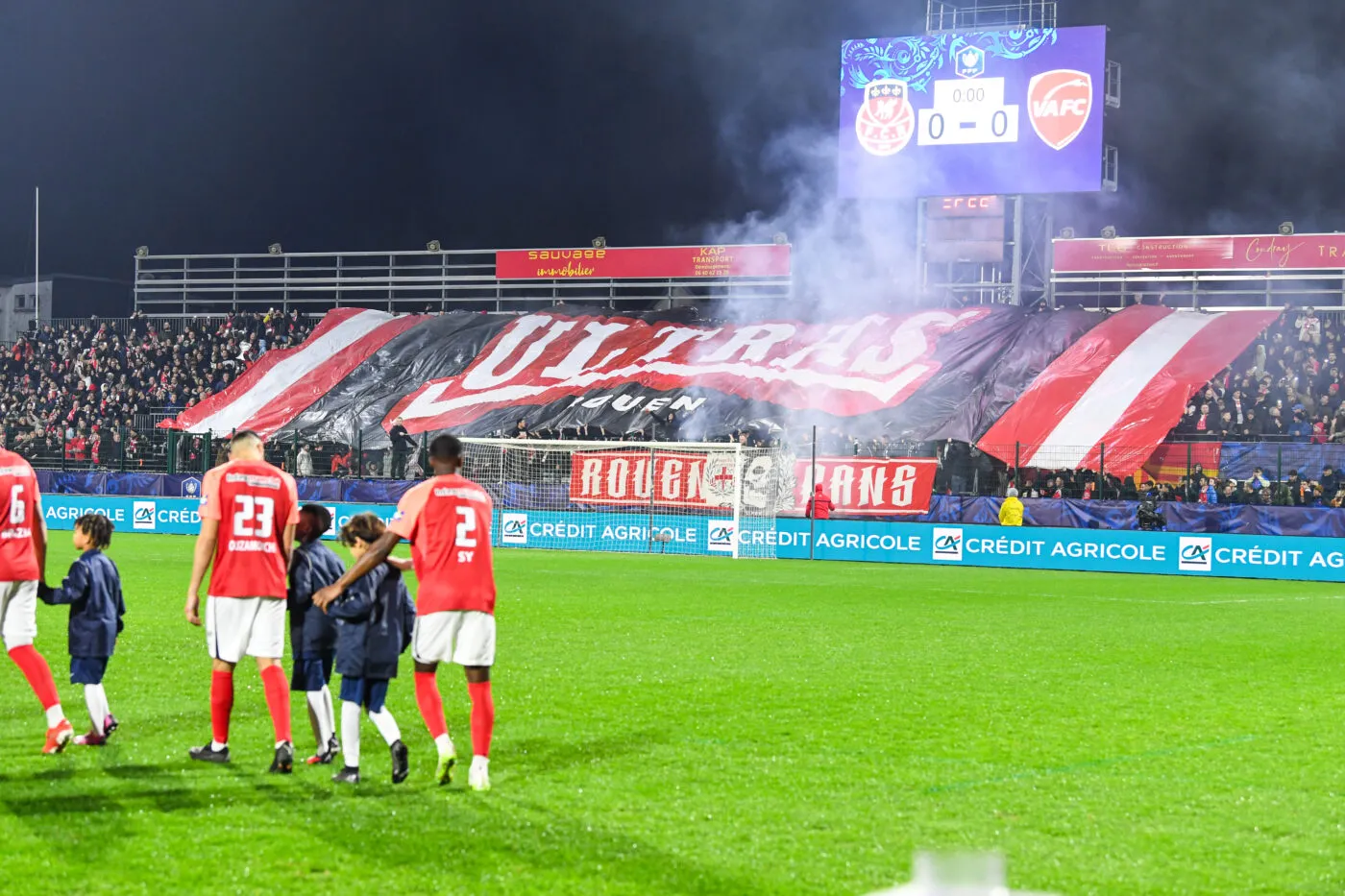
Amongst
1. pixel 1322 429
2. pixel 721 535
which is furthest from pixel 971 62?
pixel 721 535

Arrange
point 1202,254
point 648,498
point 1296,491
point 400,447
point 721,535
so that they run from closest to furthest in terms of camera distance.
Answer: point 1296,491
point 721,535
point 648,498
point 400,447
point 1202,254

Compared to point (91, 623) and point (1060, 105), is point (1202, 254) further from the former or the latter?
point (91, 623)

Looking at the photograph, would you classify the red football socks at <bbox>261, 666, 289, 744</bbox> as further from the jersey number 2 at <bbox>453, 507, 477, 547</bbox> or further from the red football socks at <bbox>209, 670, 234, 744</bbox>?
the jersey number 2 at <bbox>453, 507, 477, 547</bbox>

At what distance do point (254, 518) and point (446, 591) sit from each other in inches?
53.6

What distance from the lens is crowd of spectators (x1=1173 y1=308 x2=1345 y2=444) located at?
38156mm

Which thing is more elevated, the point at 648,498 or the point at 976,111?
the point at 976,111

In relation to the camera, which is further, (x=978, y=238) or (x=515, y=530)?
(x=978, y=238)

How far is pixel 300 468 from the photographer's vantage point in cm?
4266

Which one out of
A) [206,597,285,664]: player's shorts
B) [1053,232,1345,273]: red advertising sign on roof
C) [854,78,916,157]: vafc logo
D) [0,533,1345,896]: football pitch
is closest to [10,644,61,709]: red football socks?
[0,533,1345,896]: football pitch

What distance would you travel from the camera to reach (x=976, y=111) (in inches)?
1769

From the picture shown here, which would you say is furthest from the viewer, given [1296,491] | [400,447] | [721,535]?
[400,447]

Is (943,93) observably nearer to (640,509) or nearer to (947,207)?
(947,207)

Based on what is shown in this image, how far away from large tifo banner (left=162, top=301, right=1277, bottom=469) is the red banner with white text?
3.33m

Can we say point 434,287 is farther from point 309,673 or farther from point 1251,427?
point 309,673
